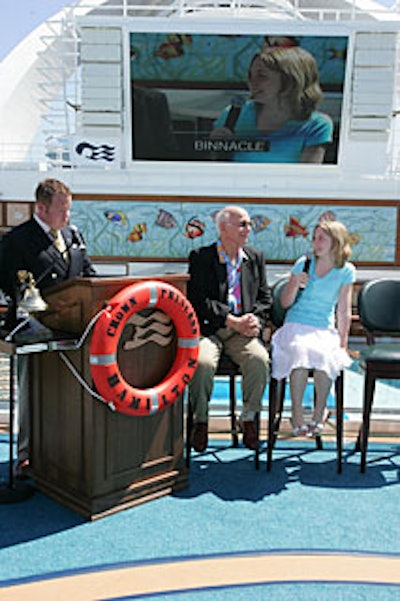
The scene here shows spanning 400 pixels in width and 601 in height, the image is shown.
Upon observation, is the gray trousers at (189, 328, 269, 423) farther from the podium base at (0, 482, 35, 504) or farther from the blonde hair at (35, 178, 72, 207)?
the blonde hair at (35, 178, 72, 207)

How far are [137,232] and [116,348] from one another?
21.8ft

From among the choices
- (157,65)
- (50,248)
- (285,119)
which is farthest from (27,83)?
(50,248)

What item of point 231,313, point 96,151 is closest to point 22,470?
point 231,313

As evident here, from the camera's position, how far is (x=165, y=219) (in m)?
8.74

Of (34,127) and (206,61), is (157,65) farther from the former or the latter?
(34,127)

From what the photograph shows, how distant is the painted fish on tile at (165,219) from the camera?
873 cm

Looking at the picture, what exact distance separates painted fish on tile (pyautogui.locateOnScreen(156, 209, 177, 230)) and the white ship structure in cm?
2

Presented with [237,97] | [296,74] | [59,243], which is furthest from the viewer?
[237,97]

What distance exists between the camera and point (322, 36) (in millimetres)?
8258

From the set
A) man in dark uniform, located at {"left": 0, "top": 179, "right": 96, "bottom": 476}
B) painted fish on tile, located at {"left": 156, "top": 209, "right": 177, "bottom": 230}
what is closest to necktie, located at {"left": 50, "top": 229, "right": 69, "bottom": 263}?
man in dark uniform, located at {"left": 0, "top": 179, "right": 96, "bottom": 476}

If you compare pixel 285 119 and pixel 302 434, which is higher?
pixel 285 119

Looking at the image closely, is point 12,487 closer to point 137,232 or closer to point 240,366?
point 240,366

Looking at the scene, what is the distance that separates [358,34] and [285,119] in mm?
1627

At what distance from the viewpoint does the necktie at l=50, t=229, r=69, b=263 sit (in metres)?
2.63
